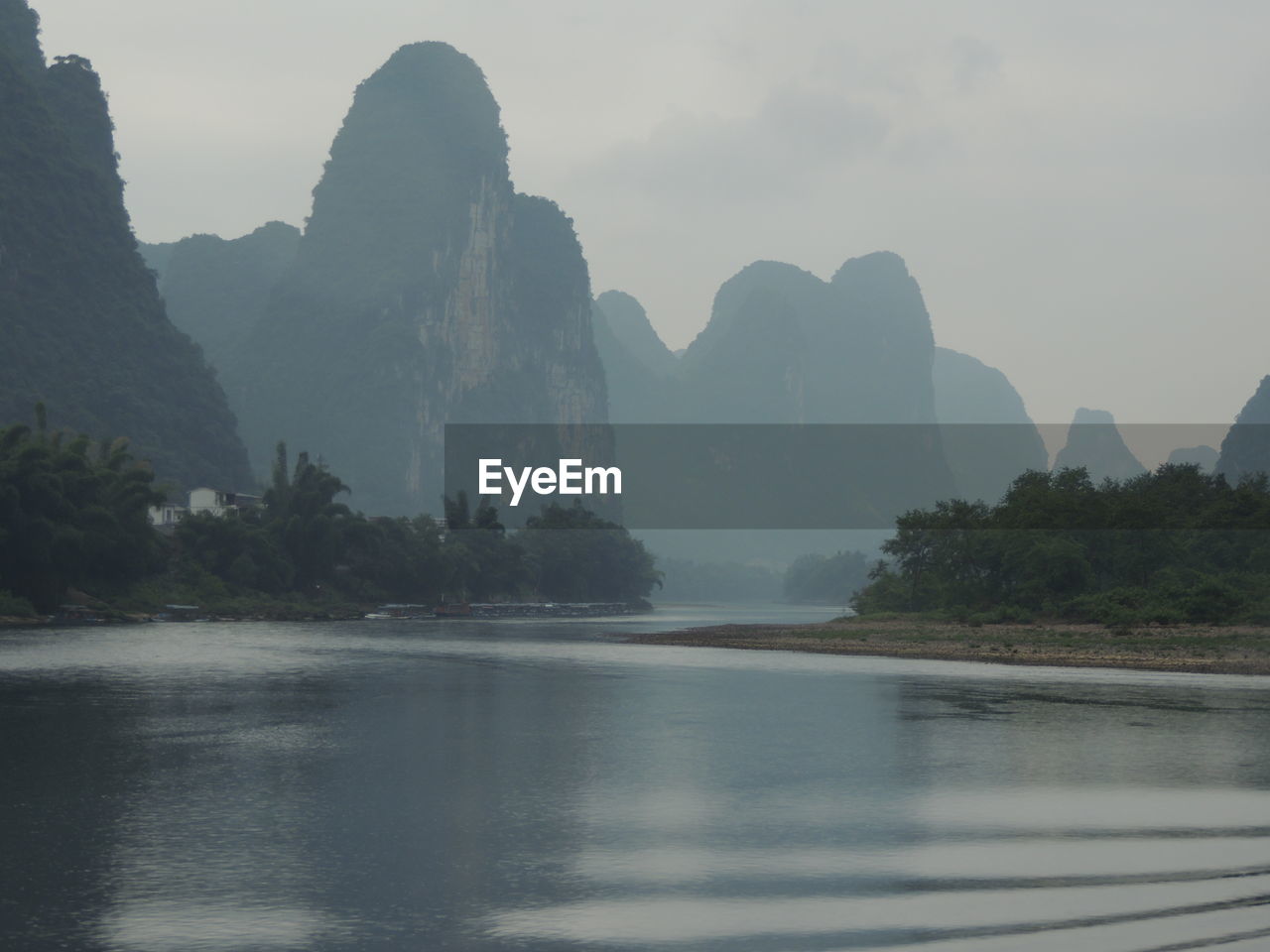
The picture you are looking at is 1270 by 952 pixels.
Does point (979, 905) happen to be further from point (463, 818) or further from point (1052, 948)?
point (463, 818)

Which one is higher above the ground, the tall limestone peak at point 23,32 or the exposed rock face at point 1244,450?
the tall limestone peak at point 23,32

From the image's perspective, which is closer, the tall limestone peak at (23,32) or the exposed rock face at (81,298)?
the exposed rock face at (81,298)

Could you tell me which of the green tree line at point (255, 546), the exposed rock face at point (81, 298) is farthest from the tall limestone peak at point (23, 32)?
the green tree line at point (255, 546)

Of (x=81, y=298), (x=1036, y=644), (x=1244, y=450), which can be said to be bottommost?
(x=1036, y=644)

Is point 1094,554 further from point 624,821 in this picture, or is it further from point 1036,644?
point 624,821

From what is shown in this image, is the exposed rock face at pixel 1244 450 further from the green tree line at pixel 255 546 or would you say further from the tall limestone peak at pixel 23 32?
the tall limestone peak at pixel 23 32

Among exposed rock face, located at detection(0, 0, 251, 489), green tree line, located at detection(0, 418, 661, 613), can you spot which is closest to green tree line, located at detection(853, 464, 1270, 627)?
green tree line, located at detection(0, 418, 661, 613)

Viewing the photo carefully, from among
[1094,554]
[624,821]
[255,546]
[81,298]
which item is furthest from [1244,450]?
[624,821]
